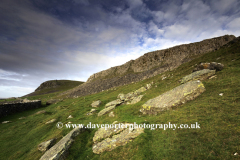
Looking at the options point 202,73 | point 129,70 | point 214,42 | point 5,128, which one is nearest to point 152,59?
point 129,70

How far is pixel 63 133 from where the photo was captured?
15117mm

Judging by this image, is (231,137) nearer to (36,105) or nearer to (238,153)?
(238,153)

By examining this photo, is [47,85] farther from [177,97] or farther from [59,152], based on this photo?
[177,97]

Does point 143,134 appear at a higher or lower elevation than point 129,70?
lower

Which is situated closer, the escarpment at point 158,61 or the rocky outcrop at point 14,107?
the rocky outcrop at point 14,107

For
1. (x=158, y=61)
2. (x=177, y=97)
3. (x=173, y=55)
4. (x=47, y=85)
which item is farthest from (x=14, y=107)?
(x=47, y=85)

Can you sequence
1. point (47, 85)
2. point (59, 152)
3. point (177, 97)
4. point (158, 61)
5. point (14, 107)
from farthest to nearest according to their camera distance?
1. point (47, 85)
2. point (158, 61)
3. point (14, 107)
4. point (177, 97)
5. point (59, 152)

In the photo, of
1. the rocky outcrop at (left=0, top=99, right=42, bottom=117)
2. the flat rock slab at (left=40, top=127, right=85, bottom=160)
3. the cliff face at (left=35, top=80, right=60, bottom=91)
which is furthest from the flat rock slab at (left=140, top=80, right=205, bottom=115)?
the cliff face at (left=35, top=80, right=60, bottom=91)

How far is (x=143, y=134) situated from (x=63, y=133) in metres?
12.9

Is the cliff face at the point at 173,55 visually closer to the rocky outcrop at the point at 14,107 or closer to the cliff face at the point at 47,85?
the rocky outcrop at the point at 14,107

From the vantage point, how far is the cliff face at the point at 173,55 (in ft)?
187

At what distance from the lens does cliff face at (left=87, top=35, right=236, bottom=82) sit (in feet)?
187

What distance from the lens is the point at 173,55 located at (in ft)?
228

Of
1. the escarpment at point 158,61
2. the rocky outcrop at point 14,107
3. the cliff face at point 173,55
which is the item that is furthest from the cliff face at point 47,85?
the rocky outcrop at point 14,107
